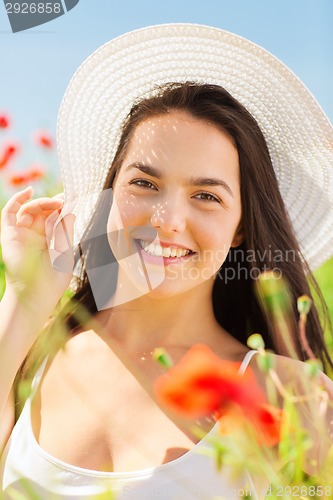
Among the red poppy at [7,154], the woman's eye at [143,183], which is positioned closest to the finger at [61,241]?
the woman's eye at [143,183]

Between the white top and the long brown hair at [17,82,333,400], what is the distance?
0.34 meters

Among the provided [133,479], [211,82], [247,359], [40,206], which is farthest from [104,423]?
[211,82]

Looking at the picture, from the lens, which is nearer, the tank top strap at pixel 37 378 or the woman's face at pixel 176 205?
the woman's face at pixel 176 205

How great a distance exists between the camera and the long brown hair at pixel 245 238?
1.30 meters

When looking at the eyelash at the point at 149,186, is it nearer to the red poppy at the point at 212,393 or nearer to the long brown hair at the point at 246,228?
the long brown hair at the point at 246,228

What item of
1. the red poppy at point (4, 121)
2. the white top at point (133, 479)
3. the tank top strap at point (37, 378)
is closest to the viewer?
the white top at point (133, 479)

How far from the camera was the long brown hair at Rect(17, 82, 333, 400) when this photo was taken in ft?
4.25

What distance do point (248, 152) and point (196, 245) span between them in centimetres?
22

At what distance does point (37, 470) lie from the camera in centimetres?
111

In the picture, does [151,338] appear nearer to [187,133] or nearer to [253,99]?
[187,133]

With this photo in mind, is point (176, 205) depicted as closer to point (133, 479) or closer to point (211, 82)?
point (211, 82)

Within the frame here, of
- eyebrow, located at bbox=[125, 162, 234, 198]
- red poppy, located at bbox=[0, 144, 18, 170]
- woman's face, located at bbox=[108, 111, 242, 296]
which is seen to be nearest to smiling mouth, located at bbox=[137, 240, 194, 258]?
woman's face, located at bbox=[108, 111, 242, 296]

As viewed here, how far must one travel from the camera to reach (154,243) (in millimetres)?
1198

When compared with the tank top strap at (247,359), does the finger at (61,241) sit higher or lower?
higher
